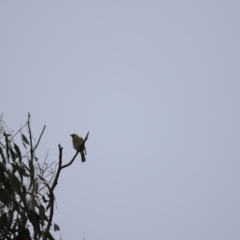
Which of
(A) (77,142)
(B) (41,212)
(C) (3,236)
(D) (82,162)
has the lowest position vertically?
(C) (3,236)

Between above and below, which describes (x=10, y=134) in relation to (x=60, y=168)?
above

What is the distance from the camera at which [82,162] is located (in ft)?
16.2

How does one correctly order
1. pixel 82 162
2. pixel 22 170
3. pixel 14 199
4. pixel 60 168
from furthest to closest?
pixel 82 162, pixel 22 170, pixel 14 199, pixel 60 168

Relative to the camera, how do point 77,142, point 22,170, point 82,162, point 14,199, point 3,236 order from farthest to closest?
point 77,142
point 82,162
point 22,170
point 14,199
point 3,236

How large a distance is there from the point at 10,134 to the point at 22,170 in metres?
0.31

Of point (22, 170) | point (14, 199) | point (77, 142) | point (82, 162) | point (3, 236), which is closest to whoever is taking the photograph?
point (3, 236)

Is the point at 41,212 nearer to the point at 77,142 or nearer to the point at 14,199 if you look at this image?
the point at 14,199

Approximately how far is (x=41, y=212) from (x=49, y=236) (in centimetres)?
19

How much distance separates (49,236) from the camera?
2.13m

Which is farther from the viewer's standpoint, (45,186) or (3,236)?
(45,186)

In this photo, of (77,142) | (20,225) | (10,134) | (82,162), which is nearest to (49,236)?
(20,225)

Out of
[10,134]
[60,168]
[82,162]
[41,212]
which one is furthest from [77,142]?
[60,168]

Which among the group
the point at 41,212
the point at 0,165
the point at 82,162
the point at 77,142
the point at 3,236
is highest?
the point at 77,142

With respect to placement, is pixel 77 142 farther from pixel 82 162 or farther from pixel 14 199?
pixel 14 199
